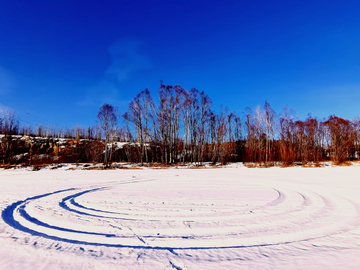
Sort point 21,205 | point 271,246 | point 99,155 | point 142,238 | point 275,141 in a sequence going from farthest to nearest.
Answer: point 275,141 < point 99,155 < point 21,205 < point 142,238 < point 271,246

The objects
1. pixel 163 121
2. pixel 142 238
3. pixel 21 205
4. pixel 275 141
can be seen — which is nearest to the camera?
pixel 142 238

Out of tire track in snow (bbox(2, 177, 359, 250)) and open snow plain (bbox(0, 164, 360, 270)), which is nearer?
open snow plain (bbox(0, 164, 360, 270))

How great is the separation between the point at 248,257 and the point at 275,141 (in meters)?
31.4

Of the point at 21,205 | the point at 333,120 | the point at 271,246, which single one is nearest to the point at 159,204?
A: the point at 271,246

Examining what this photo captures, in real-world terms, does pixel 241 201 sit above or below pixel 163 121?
below

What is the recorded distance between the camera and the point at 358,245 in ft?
8.51

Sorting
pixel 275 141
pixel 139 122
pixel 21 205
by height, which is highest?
pixel 139 122

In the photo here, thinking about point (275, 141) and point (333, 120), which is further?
point (275, 141)

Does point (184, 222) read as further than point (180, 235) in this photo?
Yes

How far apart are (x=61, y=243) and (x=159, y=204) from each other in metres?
2.43

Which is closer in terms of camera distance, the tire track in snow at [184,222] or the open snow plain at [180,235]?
the open snow plain at [180,235]

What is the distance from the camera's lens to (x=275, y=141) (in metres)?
30.2

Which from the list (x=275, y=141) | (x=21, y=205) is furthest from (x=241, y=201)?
(x=275, y=141)

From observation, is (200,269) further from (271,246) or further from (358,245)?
(358,245)
